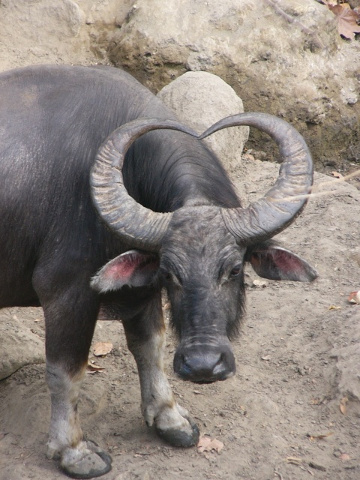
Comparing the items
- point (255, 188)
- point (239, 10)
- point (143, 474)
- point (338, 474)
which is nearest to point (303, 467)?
point (338, 474)

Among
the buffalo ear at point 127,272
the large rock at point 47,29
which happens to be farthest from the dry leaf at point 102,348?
the large rock at point 47,29

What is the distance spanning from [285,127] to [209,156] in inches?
26.5

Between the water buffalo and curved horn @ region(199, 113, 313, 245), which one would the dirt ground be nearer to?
the water buffalo

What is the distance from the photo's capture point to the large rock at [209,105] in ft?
30.7

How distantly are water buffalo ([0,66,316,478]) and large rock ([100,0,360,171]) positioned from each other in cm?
499

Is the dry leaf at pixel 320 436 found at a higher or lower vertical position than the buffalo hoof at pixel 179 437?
higher

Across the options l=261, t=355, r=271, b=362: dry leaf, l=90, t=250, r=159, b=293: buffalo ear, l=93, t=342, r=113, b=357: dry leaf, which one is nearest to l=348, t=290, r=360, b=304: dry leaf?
l=261, t=355, r=271, b=362: dry leaf

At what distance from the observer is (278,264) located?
16.9ft

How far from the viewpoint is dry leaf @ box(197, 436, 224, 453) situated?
5754mm

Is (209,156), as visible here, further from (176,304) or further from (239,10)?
(239,10)

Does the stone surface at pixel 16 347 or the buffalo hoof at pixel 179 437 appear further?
the stone surface at pixel 16 347

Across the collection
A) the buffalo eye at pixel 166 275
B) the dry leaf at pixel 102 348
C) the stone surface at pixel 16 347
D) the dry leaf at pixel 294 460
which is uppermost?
the buffalo eye at pixel 166 275

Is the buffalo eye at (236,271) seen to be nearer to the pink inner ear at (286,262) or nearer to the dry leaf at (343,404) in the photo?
the pink inner ear at (286,262)

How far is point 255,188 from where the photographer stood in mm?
9391
